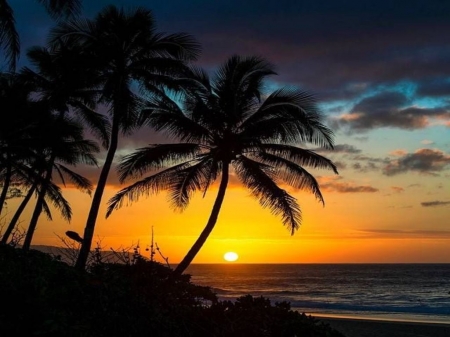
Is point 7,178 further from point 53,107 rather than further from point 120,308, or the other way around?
point 120,308

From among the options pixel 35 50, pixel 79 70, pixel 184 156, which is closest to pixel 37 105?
pixel 35 50

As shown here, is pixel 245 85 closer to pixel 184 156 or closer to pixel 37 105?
pixel 184 156

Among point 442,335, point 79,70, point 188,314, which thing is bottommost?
point 442,335

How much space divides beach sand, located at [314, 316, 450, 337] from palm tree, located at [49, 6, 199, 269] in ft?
36.8

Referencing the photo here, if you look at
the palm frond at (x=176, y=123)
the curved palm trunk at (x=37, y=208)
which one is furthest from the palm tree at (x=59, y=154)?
the palm frond at (x=176, y=123)

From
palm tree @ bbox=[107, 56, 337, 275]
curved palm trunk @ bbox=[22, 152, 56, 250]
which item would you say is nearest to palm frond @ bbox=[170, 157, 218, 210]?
palm tree @ bbox=[107, 56, 337, 275]

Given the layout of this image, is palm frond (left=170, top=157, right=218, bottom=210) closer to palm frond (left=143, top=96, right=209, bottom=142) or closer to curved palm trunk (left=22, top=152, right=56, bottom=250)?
palm frond (left=143, top=96, right=209, bottom=142)

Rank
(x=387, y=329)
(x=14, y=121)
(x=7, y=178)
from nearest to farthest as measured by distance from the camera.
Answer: (x=387, y=329)
(x=14, y=121)
(x=7, y=178)

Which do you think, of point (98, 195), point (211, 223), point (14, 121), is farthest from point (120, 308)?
point (14, 121)

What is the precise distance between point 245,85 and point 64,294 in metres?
12.4

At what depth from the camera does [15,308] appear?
7.05 metres

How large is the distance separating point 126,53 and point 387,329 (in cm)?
1507

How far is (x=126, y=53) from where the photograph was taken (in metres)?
20.1

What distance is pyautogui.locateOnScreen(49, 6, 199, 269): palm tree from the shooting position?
19.8 metres
